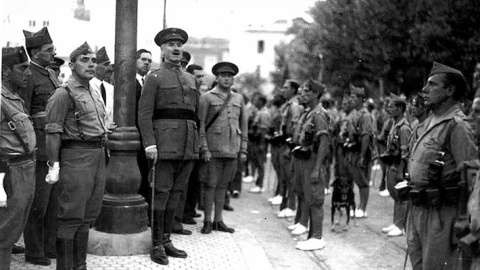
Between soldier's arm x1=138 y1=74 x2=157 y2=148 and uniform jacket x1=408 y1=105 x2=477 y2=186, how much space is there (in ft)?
9.20

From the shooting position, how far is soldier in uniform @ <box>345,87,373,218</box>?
37.1 ft

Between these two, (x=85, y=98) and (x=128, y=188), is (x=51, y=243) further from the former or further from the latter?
(x=85, y=98)

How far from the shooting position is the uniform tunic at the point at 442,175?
15.9 ft

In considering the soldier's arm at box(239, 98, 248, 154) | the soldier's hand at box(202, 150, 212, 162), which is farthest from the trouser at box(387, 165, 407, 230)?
the soldier's hand at box(202, 150, 212, 162)

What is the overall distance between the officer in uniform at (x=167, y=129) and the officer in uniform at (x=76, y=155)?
90 centimetres

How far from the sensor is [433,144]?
16.3ft

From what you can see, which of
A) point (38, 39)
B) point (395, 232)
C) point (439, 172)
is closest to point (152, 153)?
point (38, 39)

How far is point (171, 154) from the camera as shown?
669 centimetres

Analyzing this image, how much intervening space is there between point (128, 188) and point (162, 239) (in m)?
0.69

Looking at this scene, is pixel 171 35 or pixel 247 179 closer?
pixel 171 35

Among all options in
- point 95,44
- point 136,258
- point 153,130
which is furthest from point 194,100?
point 95,44

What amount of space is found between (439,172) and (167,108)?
10.1ft

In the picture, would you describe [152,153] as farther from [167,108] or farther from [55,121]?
[55,121]

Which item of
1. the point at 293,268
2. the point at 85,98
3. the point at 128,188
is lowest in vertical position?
the point at 293,268
